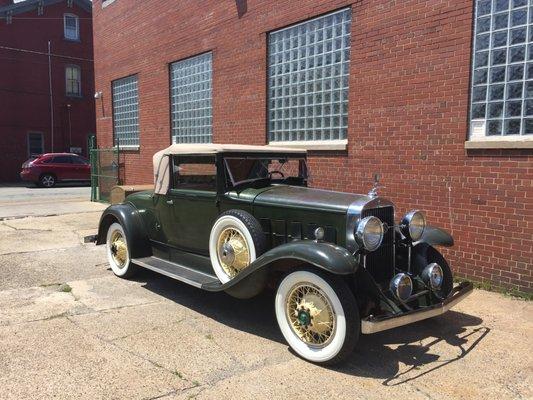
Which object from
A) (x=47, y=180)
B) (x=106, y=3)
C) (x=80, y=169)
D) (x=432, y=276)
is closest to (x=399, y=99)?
(x=432, y=276)

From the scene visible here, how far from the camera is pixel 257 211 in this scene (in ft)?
15.4

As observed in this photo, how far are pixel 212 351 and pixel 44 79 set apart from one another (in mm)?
26138

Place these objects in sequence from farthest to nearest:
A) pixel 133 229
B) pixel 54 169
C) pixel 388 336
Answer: pixel 54 169, pixel 133 229, pixel 388 336

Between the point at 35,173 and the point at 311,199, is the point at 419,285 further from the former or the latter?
the point at 35,173

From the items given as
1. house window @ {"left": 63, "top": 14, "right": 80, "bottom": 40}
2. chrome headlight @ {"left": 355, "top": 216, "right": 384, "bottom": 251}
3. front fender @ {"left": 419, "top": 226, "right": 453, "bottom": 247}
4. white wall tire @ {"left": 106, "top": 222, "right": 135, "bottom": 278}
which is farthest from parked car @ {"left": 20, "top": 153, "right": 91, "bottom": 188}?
chrome headlight @ {"left": 355, "top": 216, "right": 384, "bottom": 251}

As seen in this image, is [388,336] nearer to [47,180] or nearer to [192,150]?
[192,150]

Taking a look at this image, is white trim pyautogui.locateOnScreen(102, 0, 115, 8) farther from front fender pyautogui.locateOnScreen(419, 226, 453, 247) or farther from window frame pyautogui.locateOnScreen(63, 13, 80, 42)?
window frame pyautogui.locateOnScreen(63, 13, 80, 42)

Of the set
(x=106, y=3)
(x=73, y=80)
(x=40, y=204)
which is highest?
(x=106, y=3)

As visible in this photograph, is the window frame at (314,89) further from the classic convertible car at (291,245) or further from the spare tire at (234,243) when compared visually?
the spare tire at (234,243)

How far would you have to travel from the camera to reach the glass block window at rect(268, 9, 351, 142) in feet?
24.8

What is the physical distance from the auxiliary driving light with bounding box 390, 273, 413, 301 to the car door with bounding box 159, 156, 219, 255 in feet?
6.30

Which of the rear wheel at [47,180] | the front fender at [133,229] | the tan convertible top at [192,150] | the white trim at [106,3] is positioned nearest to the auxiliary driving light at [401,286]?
the tan convertible top at [192,150]

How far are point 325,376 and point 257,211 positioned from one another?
1.68m

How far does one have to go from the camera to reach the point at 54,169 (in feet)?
72.1
